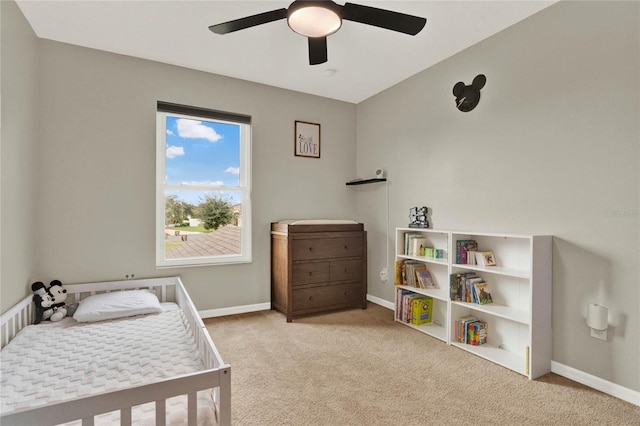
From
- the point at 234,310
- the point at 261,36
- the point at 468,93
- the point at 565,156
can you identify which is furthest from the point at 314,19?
the point at 234,310

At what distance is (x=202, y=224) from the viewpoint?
347 cm

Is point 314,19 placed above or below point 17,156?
above

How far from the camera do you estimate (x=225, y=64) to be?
10.5ft

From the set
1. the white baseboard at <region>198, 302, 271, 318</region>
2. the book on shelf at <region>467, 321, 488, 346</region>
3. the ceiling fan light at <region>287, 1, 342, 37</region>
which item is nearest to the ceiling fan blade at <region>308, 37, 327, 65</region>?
the ceiling fan light at <region>287, 1, 342, 37</region>

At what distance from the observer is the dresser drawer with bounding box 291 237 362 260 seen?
→ 3410 mm

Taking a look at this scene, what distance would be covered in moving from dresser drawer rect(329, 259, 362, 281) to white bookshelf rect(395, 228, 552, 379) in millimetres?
661

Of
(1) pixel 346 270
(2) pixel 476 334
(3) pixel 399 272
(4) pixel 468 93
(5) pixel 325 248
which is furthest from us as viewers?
(1) pixel 346 270

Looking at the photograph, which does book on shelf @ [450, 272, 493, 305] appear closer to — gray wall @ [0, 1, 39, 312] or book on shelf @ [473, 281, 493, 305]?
book on shelf @ [473, 281, 493, 305]

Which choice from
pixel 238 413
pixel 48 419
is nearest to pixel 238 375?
pixel 238 413

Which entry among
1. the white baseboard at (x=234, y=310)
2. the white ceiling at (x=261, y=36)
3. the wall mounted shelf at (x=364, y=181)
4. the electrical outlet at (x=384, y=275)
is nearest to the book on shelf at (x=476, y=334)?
the electrical outlet at (x=384, y=275)

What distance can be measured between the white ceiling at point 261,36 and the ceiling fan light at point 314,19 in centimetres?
42

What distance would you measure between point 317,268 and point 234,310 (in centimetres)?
99

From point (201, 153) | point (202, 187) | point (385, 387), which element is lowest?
point (385, 387)

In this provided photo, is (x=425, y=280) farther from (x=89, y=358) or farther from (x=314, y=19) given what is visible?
(x=89, y=358)
